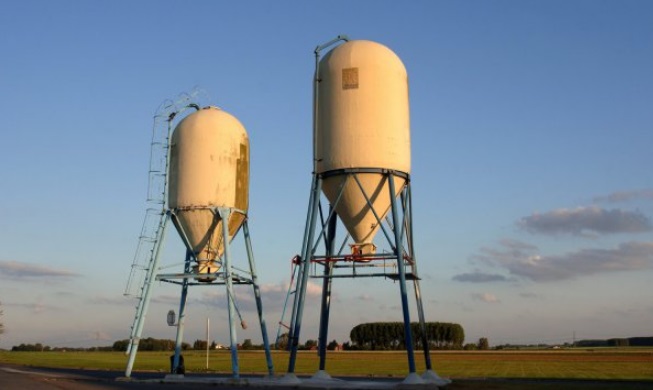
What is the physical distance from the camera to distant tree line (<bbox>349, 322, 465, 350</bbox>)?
13325cm

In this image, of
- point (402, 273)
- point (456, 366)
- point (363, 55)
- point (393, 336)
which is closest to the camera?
point (402, 273)

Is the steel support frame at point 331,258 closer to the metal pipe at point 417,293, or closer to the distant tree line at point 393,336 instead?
the metal pipe at point 417,293

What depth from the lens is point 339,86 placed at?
96.5 ft

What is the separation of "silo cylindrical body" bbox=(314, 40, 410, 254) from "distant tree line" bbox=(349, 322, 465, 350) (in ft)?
341

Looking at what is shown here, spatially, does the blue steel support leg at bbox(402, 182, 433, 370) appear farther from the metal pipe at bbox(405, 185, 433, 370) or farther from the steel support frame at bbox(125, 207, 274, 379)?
the steel support frame at bbox(125, 207, 274, 379)

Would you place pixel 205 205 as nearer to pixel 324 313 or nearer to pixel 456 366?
pixel 324 313

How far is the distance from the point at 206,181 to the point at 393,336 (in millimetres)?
106631

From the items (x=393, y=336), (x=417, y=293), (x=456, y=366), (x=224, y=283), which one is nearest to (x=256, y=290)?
(x=224, y=283)

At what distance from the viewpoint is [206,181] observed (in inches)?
1309

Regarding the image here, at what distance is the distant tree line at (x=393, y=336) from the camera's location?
133 m

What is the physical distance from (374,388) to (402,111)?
12376 millimetres

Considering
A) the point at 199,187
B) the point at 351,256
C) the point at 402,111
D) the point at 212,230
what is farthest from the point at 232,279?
the point at 402,111

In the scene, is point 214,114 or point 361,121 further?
point 214,114

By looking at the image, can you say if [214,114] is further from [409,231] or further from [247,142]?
[409,231]
